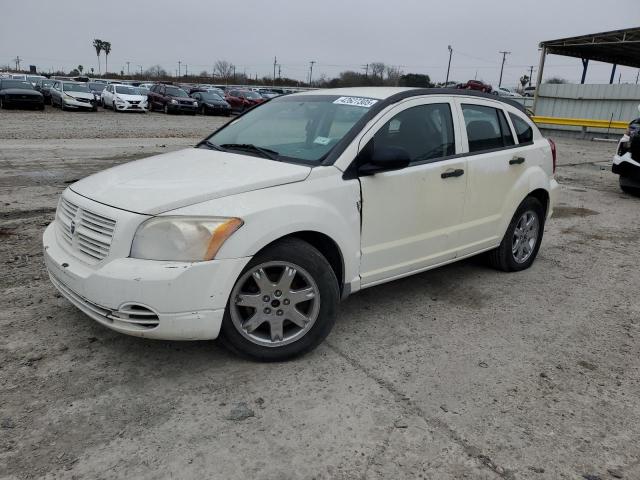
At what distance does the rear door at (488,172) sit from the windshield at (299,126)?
1.10 m

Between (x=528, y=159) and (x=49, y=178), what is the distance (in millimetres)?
7476

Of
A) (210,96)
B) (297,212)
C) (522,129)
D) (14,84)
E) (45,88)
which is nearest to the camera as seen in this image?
(297,212)

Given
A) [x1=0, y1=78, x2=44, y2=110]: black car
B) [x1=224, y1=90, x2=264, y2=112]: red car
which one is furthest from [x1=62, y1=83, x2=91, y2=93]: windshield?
[x1=224, y1=90, x2=264, y2=112]: red car

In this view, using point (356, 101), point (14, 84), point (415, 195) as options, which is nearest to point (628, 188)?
point (415, 195)

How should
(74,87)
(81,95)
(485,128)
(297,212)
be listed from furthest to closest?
(74,87) < (81,95) < (485,128) < (297,212)

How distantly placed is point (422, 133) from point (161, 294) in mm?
2351

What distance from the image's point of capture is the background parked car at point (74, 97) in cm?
2581

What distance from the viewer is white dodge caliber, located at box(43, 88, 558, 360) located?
290 centimetres

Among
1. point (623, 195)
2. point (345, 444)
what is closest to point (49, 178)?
point (345, 444)

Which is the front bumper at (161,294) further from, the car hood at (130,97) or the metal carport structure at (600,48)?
the car hood at (130,97)

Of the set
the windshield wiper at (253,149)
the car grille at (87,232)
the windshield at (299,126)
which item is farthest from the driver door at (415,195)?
the car grille at (87,232)

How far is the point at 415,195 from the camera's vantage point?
392cm

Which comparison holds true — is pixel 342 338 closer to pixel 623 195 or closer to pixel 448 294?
pixel 448 294

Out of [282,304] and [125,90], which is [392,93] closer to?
[282,304]
